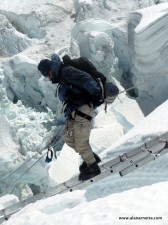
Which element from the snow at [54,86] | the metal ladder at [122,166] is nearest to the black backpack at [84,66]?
the metal ladder at [122,166]

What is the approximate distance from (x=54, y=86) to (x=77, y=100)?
212 inches

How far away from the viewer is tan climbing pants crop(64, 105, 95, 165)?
3.39m

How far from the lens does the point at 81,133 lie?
3418mm

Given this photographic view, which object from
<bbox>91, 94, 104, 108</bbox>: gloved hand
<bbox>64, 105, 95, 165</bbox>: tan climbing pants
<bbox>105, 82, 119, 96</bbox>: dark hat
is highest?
<bbox>105, 82, 119, 96</bbox>: dark hat

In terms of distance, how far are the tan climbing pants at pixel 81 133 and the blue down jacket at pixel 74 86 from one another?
0.08 metres

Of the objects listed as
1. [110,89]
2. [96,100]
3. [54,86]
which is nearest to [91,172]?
[96,100]

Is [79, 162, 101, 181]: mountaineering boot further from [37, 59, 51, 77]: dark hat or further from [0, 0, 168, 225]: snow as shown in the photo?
[37, 59, 51, 77]: dark hat

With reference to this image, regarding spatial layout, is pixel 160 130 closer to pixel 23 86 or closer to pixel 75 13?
pixel 23 86

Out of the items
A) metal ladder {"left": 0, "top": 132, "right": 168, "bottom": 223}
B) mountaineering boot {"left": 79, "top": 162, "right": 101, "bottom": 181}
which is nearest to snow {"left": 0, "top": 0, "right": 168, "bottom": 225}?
metal ladder {"left": 0, "top": 132, "right": 168, "bottom": 223}

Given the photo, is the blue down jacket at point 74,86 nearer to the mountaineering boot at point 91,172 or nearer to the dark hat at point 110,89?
the dark hat at point 110,89

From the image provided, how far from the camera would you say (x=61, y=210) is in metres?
3.15

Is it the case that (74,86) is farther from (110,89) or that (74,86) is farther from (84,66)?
(110,89)

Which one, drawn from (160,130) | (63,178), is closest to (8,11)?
(63,178)

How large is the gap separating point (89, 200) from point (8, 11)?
867cm
